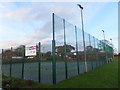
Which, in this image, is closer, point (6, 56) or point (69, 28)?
point (69, 28)

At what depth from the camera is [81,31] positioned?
460 inches

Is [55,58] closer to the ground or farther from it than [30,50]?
closer to the ground

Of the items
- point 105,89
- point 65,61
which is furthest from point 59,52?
point 105,89

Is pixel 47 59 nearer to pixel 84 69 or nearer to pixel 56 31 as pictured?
pixel 56 31

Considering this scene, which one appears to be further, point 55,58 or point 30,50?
point 30,50

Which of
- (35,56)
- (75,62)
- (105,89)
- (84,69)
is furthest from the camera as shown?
(84,69)

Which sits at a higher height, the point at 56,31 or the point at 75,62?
the point at 56,31

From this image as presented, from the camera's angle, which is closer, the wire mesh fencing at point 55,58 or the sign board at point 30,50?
the wire mesh fencing at point 55,58

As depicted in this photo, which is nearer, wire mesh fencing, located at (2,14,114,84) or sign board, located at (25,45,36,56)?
wire mesh fencing, located at (2,14,114,84)

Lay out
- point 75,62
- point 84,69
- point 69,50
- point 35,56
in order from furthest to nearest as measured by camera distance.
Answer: point 84,69 < point 75,62 < point 69,50 < point 35,56

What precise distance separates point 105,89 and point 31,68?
20.0 ft

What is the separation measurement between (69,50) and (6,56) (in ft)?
20.8

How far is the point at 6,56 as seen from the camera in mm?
12031

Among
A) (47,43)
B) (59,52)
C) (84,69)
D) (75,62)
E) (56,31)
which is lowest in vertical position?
(84,69)
